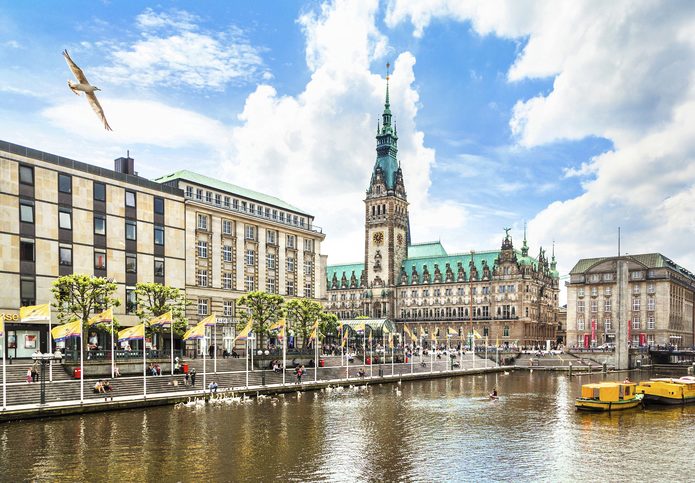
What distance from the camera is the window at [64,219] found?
8312 centimetres

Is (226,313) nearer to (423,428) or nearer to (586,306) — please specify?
(423,428)

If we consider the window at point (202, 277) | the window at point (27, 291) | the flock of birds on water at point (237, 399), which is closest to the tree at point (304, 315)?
the window at point (202, 277)

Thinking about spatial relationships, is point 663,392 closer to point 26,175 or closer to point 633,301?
point 26,175

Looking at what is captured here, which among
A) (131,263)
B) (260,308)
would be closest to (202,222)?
(131,263)

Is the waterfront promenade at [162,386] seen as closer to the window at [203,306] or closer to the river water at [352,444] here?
the river water at [352,444]

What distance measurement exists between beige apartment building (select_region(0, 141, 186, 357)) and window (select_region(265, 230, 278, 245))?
20.7 m

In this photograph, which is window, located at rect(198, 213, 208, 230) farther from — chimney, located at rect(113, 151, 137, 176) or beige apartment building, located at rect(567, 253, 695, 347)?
beige apartment building, located at rect(567, 253, 695, 347)

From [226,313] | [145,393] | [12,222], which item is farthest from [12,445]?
[226,313]

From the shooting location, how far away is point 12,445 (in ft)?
140

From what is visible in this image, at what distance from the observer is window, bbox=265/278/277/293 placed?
118 meters

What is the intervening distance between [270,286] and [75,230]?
41532 millimetres

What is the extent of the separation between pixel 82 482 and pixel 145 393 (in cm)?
3035

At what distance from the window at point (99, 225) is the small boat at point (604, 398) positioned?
6472 cm

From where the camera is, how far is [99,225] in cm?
8800
